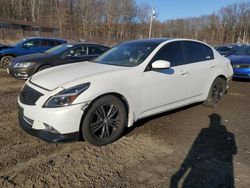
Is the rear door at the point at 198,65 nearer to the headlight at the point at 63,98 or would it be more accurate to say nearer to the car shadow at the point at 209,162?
the car shadow at the point at 209,162

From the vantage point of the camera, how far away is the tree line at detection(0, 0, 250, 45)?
61781mm

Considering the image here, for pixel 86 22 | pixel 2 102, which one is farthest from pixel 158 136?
pixel 86 22

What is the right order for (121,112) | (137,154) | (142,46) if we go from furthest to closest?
1. (142,46)
2. (121,112)
3. (137,154)

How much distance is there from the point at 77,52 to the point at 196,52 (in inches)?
190

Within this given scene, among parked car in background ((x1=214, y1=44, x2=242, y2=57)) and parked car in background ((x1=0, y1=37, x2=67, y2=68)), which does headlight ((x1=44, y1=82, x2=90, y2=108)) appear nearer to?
parked car in background ((x1=0, y1=37, x2=67, y2=68))

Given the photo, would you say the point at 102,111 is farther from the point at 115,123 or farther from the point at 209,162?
the point at 209,162

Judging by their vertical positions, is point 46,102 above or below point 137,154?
above

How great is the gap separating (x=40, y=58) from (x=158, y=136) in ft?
18.2

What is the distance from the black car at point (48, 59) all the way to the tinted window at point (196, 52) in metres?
4.59

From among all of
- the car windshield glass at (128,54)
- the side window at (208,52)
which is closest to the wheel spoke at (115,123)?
the car windshield glass at (128,54)

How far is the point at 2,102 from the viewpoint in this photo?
218 inches

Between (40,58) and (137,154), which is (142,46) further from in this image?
(40,58)

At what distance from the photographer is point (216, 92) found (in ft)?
18.5

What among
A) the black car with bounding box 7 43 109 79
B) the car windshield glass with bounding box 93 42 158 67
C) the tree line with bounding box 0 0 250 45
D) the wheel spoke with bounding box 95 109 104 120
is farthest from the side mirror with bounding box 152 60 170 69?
the tree line with bounding box 0 0 250 45
